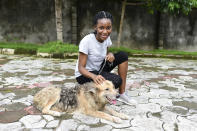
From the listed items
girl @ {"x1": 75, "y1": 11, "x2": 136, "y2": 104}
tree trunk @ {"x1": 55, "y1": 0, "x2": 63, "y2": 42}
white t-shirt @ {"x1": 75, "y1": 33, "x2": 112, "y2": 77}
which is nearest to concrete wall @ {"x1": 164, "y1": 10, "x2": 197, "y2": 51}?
tree trunk @ {"x1": 55, "y1": 0, "x2": 63, "y2": 42}

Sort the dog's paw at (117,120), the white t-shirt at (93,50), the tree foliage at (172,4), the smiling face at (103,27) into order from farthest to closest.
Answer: the tree foliage at (172,4) → the white t-shirt at (93,50) → the smiling face at (103,27) → the dog's paw at (117,120)

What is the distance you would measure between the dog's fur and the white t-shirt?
17.9 inches

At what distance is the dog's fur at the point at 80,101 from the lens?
10.1ft

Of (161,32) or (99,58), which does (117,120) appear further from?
(161,32)

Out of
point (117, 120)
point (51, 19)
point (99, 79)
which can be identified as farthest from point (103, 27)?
point (51, 19)

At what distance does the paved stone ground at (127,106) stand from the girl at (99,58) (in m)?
0.54

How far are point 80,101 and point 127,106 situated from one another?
0.90 meters

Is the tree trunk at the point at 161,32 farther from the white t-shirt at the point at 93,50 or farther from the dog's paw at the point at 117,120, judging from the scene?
the dog's paw at the point at 117,120

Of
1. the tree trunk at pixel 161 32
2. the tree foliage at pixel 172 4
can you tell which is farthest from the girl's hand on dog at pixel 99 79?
the tree trunk at pixel 161 32

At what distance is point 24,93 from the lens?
14.3 ft

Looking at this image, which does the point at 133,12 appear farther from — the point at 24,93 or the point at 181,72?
the point at 24,93

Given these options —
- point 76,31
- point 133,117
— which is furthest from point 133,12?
point 133,117

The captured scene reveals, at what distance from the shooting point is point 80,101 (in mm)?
3318

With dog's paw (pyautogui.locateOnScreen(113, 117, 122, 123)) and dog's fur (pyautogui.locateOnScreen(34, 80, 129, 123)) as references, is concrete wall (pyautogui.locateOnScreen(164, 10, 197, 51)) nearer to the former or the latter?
dog's fur (pyautogui.locateOnScreen(34, 80, 129, 123))
